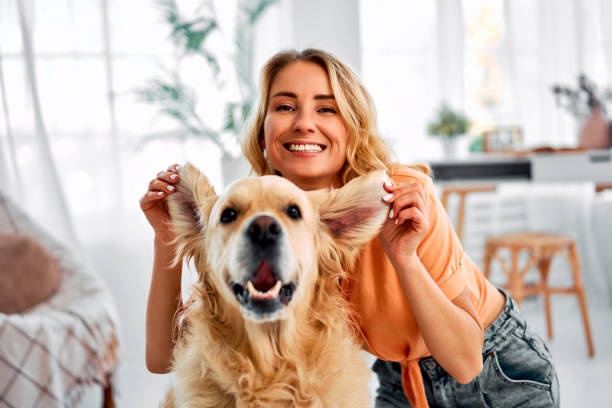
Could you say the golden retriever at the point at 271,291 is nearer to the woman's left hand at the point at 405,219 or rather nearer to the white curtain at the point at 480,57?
the woman's left hand at the point at 405,219

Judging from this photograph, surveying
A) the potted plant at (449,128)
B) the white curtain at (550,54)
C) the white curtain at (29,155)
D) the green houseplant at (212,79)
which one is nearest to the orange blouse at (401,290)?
the green houseplant at (212,79)

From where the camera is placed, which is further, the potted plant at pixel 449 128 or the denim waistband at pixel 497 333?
the potted plant at pixel 449 128

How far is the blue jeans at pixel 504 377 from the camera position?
129cm

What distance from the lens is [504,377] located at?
128 cm

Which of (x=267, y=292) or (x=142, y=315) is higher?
(x=267, y=292)

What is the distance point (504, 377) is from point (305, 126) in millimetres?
783

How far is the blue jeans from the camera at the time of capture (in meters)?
1.29

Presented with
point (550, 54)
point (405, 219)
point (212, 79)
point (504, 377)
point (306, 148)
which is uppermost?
point (550, 54)

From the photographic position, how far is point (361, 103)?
1.33m

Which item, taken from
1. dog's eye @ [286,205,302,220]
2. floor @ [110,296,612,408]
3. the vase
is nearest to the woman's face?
dog's eye @ [286,205,302,220]

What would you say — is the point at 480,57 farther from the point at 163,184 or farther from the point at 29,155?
the point at 163,184

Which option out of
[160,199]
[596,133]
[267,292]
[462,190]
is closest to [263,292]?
[267,292]

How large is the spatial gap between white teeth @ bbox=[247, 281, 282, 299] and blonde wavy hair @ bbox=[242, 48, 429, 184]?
0.46 metres

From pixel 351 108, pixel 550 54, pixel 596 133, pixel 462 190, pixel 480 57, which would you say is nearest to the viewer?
pixel 351 108
